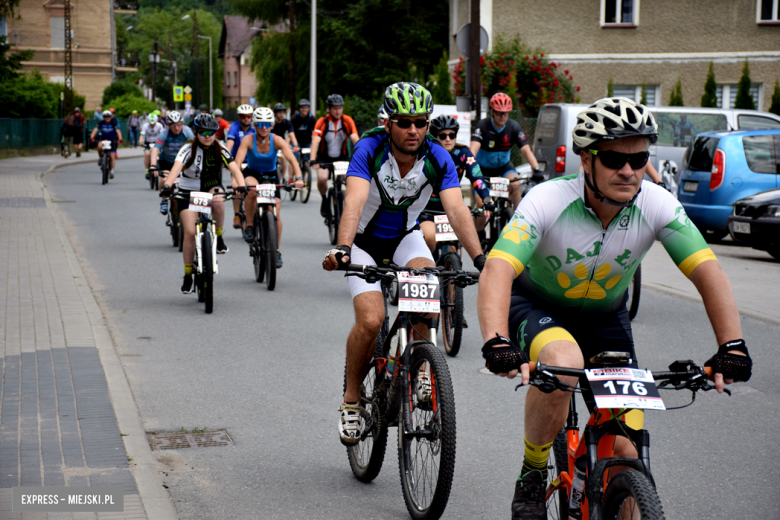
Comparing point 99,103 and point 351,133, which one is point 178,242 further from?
point 99,103

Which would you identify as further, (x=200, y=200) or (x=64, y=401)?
(x=200, y=200)

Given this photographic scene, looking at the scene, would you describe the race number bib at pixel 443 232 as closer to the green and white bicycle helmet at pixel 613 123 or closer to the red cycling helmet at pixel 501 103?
the red cycling helmet at pixel 501 103

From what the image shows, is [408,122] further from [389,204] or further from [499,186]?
[499,186]

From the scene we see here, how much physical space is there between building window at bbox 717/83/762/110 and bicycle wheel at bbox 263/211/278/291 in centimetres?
2429

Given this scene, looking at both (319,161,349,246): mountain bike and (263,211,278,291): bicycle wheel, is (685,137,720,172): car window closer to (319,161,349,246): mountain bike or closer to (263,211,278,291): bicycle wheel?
(319,161,349,246): mountain bike

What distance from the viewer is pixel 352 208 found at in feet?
15.8

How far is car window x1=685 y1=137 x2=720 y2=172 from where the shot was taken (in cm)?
1558

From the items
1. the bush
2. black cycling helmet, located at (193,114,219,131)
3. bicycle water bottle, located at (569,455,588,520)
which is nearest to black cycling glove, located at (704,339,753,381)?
bicycle water bottle, located at (569,455,588,520)

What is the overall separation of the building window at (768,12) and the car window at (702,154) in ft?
56.9

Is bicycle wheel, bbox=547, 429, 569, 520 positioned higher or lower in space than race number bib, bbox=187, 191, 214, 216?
lower

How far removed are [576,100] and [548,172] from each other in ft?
46.4

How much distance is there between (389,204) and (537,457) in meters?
1.97

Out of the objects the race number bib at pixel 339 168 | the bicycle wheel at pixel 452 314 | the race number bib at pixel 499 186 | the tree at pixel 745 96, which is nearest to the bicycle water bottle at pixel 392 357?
the bicycle wheel at pixel 452 314

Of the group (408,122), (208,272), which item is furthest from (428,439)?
(208,272)
